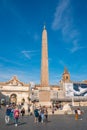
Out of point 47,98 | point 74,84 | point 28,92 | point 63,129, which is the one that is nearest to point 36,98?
point 28,92

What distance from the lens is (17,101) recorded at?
3401 inches

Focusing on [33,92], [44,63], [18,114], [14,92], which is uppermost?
[14,92]

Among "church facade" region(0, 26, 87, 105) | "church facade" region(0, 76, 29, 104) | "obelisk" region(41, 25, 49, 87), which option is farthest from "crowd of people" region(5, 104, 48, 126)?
"church facade" region(0, 76, 29, 104)

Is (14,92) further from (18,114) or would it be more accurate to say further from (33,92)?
(18,114)

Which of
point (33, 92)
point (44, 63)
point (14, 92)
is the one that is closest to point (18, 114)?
point (44, 63)

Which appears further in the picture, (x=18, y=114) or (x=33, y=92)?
(x=33, y=92)

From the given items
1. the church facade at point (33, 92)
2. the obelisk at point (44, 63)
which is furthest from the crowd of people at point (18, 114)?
the church facade at point (33, 92)

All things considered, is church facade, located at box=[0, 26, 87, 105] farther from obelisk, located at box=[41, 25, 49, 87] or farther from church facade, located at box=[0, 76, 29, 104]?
Result: obelisk, located at box=[41, 25, 49, 87]

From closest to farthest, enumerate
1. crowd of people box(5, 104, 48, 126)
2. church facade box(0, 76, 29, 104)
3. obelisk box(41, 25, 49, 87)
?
crowd of people box(5, 104, 48, 126) → obelisk box(41, 25, 49, 87) → church facade box(0, 76, 29, 104)

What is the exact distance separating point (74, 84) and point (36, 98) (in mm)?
17297

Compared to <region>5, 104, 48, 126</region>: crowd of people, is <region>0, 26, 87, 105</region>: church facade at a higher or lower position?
higher

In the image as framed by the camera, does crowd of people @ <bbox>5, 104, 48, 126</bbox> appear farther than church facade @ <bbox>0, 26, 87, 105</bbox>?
No

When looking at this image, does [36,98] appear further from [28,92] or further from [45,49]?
[45,49]

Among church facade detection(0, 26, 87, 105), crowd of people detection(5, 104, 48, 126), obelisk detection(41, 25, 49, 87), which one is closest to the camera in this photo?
crowd of people detection(5, 104, 48, 126)
